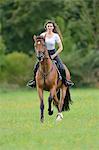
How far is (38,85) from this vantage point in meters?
19.1

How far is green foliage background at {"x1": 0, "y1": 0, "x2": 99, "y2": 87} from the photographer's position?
4981 centimetres

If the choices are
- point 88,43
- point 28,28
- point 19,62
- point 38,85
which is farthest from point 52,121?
point 28,28

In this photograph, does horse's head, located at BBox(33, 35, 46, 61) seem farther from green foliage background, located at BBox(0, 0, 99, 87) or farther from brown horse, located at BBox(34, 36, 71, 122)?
green foliage background, located at BBox(0, 0, 99, 87)

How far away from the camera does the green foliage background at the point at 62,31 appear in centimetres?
4981

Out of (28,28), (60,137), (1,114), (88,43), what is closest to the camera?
(60,137)

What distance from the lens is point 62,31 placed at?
53438 mm

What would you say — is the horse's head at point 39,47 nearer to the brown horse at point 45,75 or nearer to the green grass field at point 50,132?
the brown horse at point 45,75

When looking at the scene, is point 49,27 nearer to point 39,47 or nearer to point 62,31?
point 39,47

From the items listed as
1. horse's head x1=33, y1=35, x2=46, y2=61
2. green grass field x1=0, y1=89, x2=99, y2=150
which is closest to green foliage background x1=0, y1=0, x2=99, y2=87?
green grass field x1=0, y1=89, x2=99, y2=150

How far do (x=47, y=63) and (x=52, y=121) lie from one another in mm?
1554

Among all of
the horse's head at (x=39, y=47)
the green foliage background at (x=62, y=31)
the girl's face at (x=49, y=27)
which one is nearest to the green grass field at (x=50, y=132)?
the horse's head at (x=39, y=47)

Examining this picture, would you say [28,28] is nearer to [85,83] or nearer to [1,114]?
[85,83]

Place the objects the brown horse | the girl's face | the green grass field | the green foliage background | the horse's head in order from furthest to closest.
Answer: the green foliage background → the girl's face → the brown horse → the horse's head → the green grass field

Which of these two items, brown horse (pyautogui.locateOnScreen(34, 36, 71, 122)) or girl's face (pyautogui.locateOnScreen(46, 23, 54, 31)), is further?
girl's face (pyautogui.locateOnScreen(46, 23, 54, 31))
